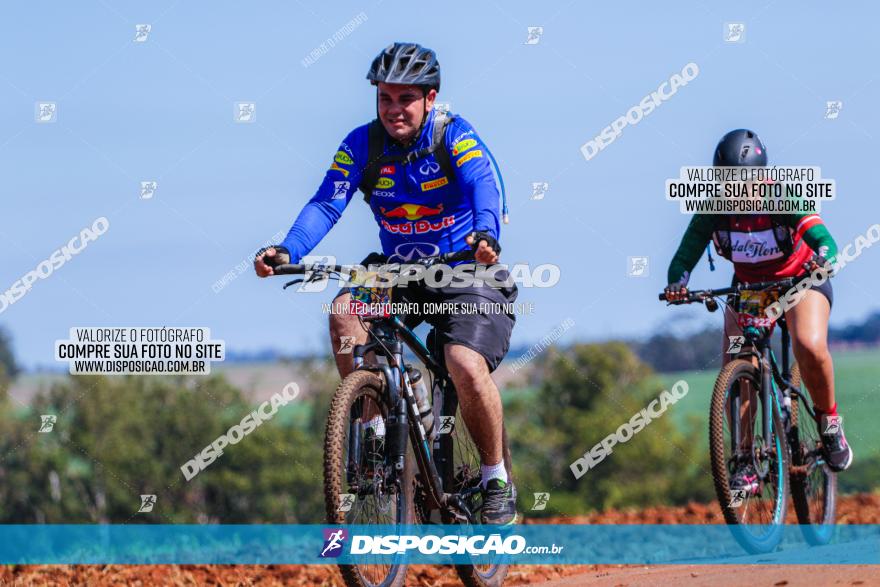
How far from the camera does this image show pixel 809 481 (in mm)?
10062

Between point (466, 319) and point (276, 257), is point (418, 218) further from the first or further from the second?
point (276, 257)

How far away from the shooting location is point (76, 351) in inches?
499

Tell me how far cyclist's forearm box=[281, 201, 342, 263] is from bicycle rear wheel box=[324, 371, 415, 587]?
788 mm

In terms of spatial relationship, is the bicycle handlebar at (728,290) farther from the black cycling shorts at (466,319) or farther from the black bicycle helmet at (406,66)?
the black bicycle helmet at (406,66)

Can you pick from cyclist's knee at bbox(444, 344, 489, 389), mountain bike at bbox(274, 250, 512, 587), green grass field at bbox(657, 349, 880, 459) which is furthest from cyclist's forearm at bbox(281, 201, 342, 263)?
green grass field at bbox(657, 349, 880, 459)

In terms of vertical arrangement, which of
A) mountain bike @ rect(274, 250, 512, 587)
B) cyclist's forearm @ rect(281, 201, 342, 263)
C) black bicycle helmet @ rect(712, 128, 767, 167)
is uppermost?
Result: black bicycle helmet @ rect(712, 128, 767, 167)

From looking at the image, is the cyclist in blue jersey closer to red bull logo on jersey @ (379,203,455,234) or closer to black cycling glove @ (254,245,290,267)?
red bull logo on jersey @ (379,203,455,234)

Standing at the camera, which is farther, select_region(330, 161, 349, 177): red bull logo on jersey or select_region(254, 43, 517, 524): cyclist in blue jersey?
select_region(330, 161, 349, 177): red bull logo on jersey

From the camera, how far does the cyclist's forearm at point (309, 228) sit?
754 cm

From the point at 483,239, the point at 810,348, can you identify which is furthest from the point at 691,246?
the point at 483,239

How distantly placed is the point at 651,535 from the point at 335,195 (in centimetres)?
591

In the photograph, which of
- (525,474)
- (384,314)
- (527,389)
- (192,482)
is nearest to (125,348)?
(384,314)

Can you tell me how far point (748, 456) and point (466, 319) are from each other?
2.51 meters

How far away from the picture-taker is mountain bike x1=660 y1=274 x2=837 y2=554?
358 inches
